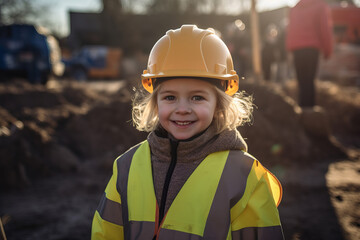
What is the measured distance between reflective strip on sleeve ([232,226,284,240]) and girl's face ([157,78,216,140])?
0.54 metres

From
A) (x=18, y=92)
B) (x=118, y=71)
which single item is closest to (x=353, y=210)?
(x=18, y=92)

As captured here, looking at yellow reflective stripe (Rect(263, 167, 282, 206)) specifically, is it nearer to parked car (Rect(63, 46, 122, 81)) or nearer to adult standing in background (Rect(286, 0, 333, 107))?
adult standing in background (Rect(286, 0, 333, 107))

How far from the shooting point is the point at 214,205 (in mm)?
1462

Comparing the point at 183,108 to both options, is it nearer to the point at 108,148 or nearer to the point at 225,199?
the point at 225,199

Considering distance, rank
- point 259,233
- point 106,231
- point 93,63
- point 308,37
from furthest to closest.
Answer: point 93,63 → point 308,37 → point 106,231 → point 259,233

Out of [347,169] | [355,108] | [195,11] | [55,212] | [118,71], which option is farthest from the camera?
[195,11]

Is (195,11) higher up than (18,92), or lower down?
higher up

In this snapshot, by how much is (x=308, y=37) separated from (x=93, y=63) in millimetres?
14459

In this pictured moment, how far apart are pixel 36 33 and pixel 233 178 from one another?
35.3 feet

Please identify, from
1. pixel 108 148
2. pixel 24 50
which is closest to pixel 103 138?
pixel 108 148

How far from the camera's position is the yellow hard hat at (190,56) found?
1683mm

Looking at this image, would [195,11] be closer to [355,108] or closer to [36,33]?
[36,33]

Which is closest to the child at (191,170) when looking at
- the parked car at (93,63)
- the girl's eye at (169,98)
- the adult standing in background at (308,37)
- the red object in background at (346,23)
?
the girl's eye at (169,98)

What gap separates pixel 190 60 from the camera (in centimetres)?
169
